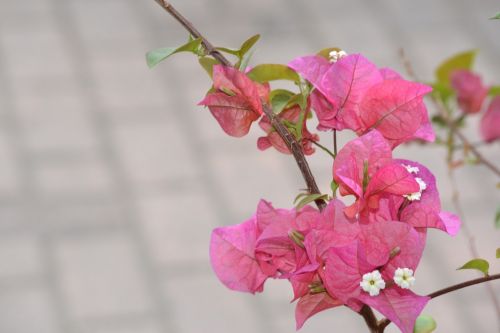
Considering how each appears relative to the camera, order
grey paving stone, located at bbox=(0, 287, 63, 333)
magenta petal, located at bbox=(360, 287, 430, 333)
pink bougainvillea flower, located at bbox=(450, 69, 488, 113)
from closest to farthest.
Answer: magenta petal, located at bbox=(360, 287, 430, 333) → pink bougainvillea flower, located at bbox=(450, 69, 488, 113) → grey paving stone, located at bbox=(0, 287, 63, 333)

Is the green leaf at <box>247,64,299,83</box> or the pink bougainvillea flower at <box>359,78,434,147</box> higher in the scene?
the green leaf at <box>247,64,299,83</box>

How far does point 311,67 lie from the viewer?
19.5 inches

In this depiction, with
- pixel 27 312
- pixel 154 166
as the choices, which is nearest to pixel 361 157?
pixel 27 312

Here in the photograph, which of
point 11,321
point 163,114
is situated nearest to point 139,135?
point 163,114

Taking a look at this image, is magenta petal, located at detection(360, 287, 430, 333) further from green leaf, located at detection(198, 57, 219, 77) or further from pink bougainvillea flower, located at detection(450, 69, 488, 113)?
pink bougainvillea flower, located at detection(450, 69, 488, 113)

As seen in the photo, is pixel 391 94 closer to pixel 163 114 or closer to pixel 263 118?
pixel 263 118

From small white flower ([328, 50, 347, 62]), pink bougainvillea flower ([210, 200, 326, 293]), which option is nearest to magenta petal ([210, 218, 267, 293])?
pink bougainvillea flower ([210, 200, 326, 293])

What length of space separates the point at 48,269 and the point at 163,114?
0.47 meters

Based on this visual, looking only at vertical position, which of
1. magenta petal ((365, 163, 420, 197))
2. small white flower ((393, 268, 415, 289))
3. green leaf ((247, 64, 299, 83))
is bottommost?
small white flower ((393, 268, 415, 289))

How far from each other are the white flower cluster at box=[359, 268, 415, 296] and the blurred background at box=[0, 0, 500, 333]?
3.57ft

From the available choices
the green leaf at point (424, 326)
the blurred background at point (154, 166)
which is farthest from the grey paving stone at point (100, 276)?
the green leaf at point (424, 326)

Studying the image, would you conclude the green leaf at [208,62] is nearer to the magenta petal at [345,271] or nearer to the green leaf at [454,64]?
the magenta petal at [345,271]

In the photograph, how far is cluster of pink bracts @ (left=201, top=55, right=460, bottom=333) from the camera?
1.45 ft

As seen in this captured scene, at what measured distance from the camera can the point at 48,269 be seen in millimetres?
1601
